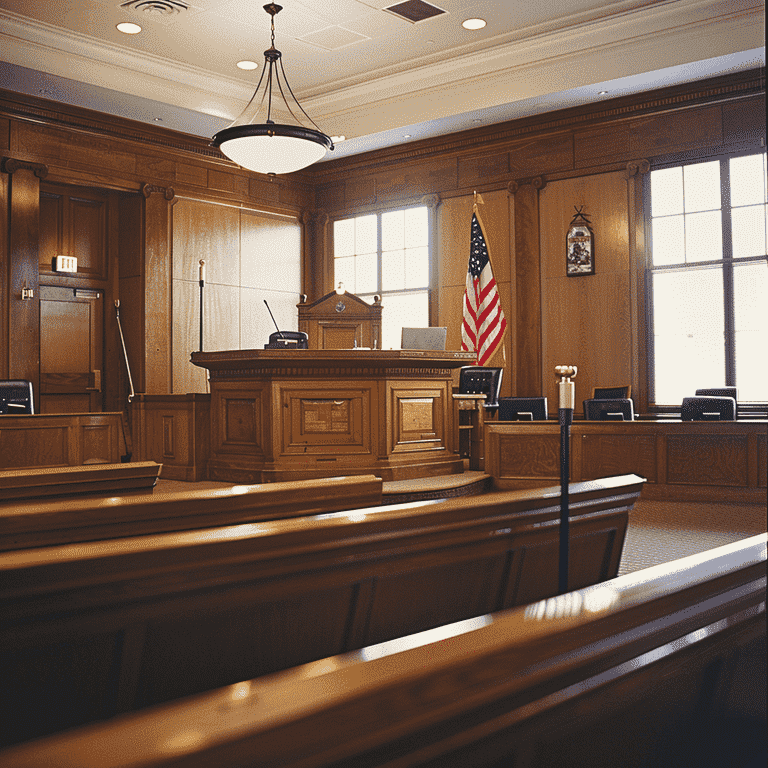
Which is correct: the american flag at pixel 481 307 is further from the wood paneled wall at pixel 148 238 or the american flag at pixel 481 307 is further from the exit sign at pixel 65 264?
the exit sign at pixel 65 264

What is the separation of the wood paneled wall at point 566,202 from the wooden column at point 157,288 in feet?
9.45

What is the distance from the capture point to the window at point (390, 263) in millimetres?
10195

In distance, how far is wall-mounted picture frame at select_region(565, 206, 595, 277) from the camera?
8.76 m

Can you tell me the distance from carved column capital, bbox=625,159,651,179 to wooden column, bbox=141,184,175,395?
515 centimetres

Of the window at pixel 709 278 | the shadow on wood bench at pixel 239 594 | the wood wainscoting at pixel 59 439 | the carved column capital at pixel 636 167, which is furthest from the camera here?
the carved column capital at pixel 636 167

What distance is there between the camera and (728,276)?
8062 millimetres

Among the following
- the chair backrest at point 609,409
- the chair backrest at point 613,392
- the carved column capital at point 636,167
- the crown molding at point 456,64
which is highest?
the crown molding at point 456,64

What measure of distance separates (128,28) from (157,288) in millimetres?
2820

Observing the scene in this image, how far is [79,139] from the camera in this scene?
8797 mm

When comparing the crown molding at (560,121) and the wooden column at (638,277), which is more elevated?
the crown molding at (560,121)

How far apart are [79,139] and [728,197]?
268 inches

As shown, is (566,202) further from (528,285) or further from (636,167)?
(528,285)

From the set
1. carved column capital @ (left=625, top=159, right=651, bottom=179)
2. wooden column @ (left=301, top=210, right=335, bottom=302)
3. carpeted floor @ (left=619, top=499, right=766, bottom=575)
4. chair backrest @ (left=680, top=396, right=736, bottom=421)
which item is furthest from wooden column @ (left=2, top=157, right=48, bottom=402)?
chair backrest @ (left=680, top=396, right=736, bottom=421)

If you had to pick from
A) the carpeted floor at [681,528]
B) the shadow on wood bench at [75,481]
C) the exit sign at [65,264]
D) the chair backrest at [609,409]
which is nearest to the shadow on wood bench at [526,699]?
the shadow on wood bench at [75,481]
